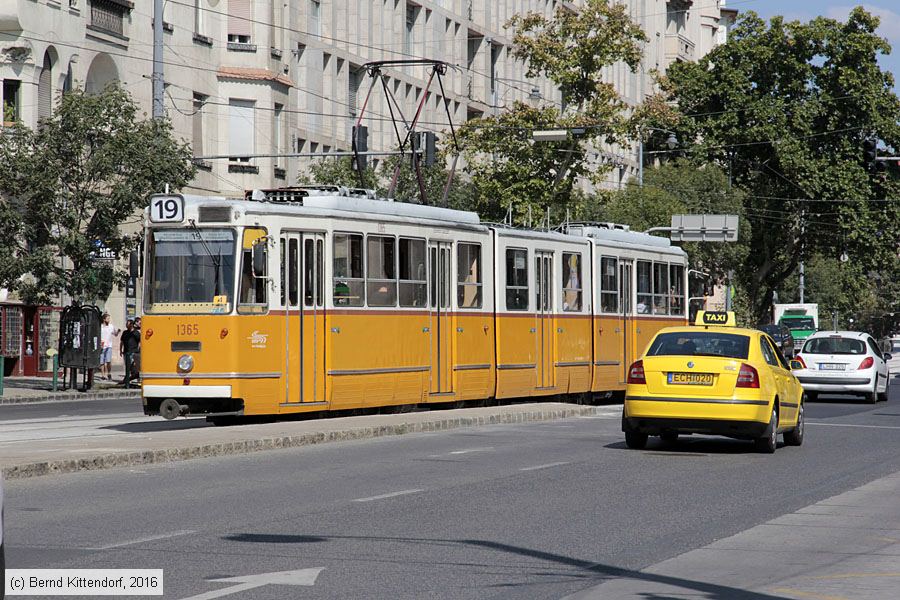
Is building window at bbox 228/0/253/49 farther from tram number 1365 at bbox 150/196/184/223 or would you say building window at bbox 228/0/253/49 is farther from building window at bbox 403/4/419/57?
tram number 1365 at bbox 150/196/184/223

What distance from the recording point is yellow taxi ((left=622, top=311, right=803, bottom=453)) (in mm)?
19344

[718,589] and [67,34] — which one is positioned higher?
[67,34]

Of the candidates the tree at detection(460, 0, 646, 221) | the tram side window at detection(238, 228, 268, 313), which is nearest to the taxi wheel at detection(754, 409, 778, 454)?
the tram side window at detection(238, 228, 268, 313)

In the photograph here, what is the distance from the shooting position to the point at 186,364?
2222cm

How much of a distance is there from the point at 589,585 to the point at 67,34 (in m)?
37.6

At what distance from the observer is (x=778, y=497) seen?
14.5 metres

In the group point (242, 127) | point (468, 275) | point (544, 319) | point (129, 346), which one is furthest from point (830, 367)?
point (242, 127)

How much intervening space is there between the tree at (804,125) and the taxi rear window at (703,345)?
167ft

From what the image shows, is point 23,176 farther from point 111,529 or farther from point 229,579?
point 229,579

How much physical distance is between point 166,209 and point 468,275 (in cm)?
660

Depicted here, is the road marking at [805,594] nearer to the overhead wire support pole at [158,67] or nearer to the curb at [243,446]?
the curb at [243,446]

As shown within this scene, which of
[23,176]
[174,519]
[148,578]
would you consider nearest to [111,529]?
[174,519]

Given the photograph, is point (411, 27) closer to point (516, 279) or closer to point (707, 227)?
point (707, 227)

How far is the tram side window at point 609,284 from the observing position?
107 feet
